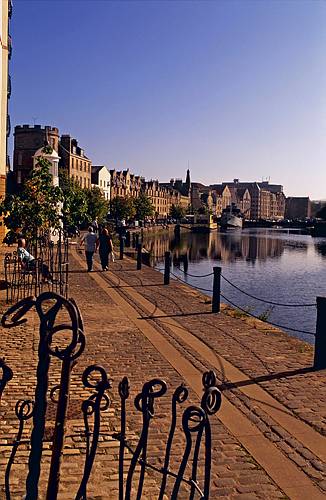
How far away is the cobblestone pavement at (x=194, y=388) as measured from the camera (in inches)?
184

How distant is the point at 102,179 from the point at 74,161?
15580 millimetres

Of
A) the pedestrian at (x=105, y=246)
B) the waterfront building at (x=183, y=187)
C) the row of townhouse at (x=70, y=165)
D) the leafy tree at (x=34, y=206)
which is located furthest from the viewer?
the waterfront building at (x=183, y=187)

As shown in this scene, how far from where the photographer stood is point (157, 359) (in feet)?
28.0

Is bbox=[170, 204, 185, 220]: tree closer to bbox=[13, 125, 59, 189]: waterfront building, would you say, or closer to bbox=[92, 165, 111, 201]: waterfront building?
bbox=[92, 165, 111, 201]: waterfront building

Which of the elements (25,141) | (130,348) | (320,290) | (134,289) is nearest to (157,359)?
(130,348)

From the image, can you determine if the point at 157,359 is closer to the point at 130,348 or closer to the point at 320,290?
the point at 130,348

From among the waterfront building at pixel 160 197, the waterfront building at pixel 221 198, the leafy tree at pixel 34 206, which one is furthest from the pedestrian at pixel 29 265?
the waterfront building at pixel 221 198

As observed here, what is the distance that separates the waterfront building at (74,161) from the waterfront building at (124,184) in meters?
15.0

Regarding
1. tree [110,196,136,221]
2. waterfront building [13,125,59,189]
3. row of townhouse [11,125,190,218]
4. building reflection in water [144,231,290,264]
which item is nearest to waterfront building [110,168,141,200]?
row of townhouse [11,125,190,218]

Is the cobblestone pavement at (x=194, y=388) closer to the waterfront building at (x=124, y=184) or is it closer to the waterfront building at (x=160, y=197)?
the waterfront building at (x=124, y=184)

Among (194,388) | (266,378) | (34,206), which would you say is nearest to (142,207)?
(34,206)

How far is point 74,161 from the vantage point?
70.8 m

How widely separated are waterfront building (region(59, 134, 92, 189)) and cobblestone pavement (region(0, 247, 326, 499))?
5689 cm

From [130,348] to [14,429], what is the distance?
12.2 ft
